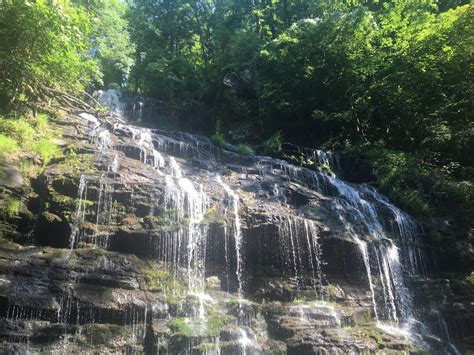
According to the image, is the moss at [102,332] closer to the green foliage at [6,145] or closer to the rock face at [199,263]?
the rock face at [199,263]

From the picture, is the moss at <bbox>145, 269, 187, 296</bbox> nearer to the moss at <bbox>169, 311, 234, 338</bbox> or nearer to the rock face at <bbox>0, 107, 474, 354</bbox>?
the rock face at <bbox>0, 107, 474, 354</bbox>

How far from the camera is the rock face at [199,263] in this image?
7855 mm

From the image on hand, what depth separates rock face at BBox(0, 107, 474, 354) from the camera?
7855mm

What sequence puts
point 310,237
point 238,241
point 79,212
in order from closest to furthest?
1. point 79,212
2. point 238,241
3. point 310,237

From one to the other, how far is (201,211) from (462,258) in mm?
8453

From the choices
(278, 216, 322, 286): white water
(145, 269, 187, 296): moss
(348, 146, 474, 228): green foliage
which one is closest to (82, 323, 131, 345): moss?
(145, 269, 187, 296): moss

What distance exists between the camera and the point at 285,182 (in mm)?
13117

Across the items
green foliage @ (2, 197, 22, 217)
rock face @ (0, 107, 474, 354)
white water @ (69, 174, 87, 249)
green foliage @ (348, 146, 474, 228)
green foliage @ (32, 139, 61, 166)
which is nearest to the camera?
rock face @ (0, 107, 474, 354)

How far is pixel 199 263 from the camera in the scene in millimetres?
10070

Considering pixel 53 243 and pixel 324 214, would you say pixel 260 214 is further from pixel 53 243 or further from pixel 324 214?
pixel 53 243

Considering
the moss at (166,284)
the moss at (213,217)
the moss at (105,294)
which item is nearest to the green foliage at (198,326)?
the moss at (166,284)

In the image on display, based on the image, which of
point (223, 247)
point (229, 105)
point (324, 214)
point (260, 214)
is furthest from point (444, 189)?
point (229, 105)

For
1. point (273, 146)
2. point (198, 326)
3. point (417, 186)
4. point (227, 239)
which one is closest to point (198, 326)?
point (198, 326)

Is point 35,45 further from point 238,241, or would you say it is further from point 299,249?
point 299,249
